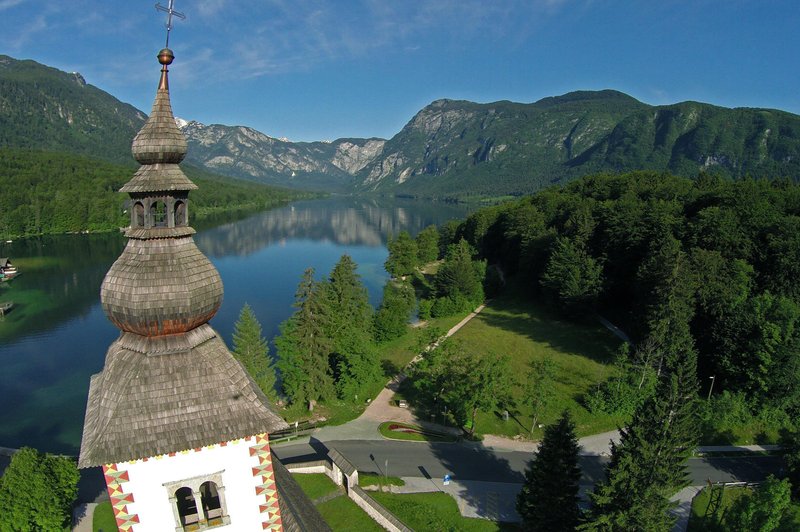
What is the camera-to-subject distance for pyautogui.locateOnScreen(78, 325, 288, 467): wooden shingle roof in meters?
7.92

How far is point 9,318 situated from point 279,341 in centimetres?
4178

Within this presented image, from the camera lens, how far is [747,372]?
32.1 meters

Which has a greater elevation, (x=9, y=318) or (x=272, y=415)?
(x=272, y=415)

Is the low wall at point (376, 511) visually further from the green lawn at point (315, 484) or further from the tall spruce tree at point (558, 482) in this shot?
the tall spruce tree at point (558, 482)

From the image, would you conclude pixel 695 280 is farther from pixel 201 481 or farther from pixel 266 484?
pixel 201 481

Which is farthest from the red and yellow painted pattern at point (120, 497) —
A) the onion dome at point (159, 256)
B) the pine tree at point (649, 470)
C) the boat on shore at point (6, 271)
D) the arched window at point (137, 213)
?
the boat on shore at point (6, 271)

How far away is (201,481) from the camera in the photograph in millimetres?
8445

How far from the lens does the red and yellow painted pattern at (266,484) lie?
8719 mm

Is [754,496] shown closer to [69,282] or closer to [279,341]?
[279,341]

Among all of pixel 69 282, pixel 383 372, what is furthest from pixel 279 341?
pixel 69 282

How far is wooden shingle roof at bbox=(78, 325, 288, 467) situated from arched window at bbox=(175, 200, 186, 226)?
6.72 feet

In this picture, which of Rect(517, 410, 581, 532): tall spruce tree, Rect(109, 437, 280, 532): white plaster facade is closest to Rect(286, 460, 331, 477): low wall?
Rect(517, 410, 581, 532): tall spruce tree

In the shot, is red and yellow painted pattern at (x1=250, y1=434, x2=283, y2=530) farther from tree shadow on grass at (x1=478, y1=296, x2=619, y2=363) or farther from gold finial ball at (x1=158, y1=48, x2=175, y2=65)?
tree shadow on grass at (x1=478, y1=296, x2=619, y2=363)

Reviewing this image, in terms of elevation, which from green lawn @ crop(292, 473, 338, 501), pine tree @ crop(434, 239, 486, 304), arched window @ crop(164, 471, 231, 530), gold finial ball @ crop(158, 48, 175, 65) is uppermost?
gold finial ball @ crop(158, 48, 175, 65)
